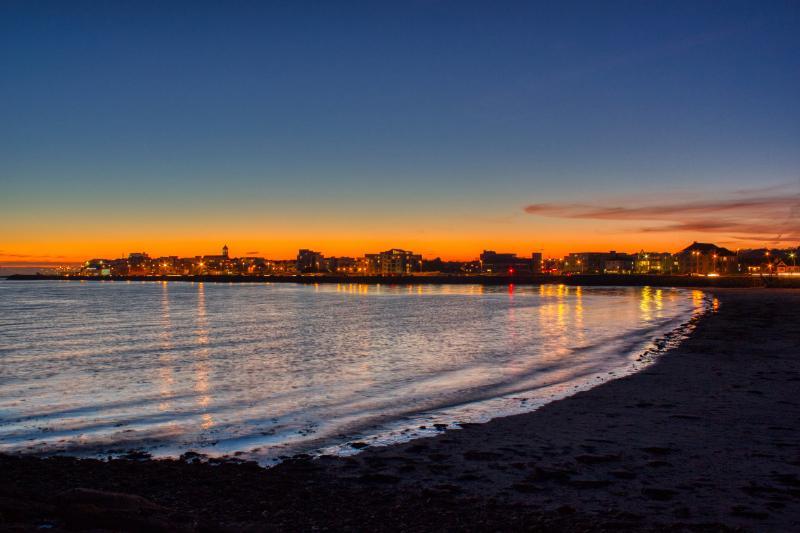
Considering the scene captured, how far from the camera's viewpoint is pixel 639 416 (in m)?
9.43

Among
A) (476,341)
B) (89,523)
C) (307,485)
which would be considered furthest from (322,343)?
(89,523)

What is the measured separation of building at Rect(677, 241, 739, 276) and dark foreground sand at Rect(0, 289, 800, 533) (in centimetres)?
17604

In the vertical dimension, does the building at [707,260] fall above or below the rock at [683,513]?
above

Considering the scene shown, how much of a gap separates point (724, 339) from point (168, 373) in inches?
851

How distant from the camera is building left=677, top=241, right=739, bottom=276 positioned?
16875 cm

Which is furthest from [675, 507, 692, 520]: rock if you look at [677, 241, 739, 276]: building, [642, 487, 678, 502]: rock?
[677, 241, 739, 276]: building

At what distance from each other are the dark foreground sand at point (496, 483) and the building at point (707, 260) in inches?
6931

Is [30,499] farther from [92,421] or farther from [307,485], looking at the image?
[92,421]

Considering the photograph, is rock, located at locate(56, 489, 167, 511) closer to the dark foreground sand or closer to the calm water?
the dark foreground sand

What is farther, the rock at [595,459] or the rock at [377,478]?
the rock at [595,459]

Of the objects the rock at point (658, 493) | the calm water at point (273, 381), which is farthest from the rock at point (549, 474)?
the calm water at point (273, 381)

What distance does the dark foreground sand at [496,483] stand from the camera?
4.91 metres

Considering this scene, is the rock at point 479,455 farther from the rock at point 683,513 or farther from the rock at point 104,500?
the rock at point 104,500

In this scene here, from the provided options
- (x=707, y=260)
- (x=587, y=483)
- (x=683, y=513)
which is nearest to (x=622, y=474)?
(x=587, y=483)
